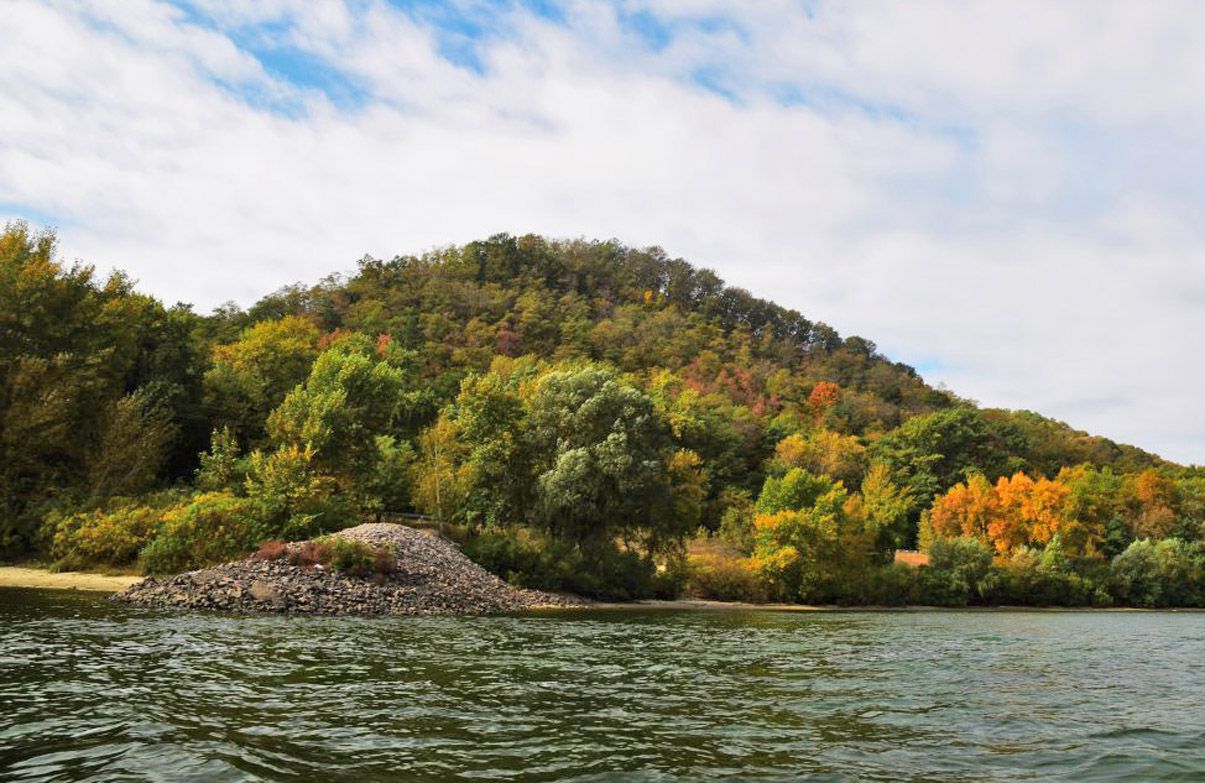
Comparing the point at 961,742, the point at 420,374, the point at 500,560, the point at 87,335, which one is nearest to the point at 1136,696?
the point at 961,742

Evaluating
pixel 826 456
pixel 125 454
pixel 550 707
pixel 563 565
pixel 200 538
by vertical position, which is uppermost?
pixel 826 456

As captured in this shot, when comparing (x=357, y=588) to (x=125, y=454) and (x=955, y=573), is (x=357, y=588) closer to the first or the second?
(x=125, y=454)

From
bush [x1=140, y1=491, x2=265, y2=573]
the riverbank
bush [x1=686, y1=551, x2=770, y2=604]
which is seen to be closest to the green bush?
bush [x1=140, y1=491, x2=265, y2=573]

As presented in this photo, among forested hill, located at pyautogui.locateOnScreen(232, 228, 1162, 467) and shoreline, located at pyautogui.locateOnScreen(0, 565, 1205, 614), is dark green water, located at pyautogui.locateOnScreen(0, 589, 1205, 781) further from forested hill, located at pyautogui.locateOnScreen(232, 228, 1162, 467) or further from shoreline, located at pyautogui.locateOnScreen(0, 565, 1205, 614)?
forested hill, located at pyautogui.locateOnScreen(232, 228, 1162, 467)

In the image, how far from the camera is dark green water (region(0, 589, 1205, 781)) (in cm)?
980

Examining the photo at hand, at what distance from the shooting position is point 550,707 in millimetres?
13742

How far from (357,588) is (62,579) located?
15017 millimetres

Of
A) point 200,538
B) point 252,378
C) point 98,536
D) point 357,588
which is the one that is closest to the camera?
point 357,588

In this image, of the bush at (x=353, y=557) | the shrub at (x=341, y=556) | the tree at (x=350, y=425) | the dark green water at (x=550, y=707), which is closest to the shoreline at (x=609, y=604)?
the shrub at (x=341, y=556)

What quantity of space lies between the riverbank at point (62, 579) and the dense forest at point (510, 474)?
116 cm

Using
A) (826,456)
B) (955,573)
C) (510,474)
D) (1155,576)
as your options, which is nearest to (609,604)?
(510,474)

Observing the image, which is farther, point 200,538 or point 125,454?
point 125,454

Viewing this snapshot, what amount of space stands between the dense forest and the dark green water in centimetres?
2032

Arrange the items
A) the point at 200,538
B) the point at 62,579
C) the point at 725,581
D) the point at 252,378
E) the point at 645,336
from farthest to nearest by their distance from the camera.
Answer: the point at 645,336, the point at 252,378, the point at 725,581, the point at 200,538, the point at 62,579
